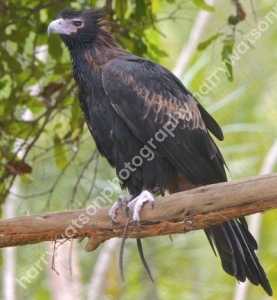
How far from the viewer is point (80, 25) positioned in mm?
5066

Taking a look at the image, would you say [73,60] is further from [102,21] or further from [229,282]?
[229,282]

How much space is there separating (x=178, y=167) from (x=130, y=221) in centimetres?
68

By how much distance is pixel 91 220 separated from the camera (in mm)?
4105

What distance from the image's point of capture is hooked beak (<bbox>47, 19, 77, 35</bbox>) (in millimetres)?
4887

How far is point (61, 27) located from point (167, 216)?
1850 mm

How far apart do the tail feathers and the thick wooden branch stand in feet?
2.42

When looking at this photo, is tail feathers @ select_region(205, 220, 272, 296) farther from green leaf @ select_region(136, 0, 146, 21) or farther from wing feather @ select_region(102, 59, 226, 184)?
green leaf @ select_region(136, 0, 146, 21)

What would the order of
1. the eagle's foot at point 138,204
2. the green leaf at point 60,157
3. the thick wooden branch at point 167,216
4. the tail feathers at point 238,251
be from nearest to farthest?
the thick wooden branch at point 167,216, the eagle's foot at point 138,204, the tail feathers at point 238,251, the green leaf at point 60,157

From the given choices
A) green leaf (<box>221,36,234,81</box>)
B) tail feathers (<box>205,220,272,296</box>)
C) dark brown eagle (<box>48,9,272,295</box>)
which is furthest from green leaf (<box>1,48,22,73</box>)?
tail feathers (<box>205,220,272,296</box>)

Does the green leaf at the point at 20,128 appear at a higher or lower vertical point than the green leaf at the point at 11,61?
lower

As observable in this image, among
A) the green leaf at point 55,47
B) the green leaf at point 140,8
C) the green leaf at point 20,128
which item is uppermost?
the green leaf at point 140,8

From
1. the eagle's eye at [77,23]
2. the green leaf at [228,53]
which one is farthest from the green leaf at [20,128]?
the green leaf at [228,53]

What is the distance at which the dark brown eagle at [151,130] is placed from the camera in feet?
15.0

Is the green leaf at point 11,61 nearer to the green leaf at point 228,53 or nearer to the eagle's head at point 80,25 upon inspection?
the eagle's head at point 80,25
